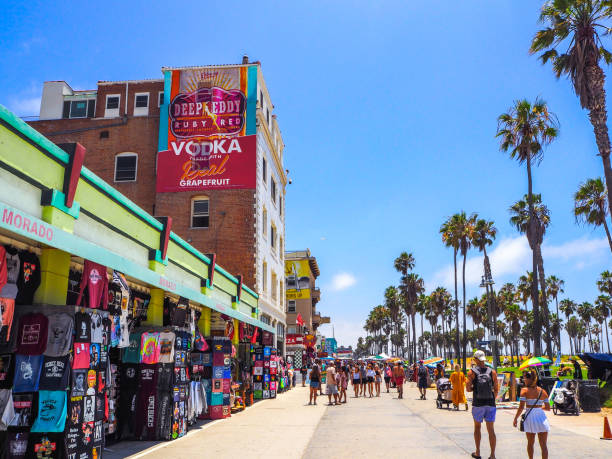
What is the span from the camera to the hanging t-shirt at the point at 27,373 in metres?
7.40

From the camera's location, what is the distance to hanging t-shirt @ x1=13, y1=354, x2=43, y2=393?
7402 millimetres

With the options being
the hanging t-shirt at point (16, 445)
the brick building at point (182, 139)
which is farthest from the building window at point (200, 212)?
the hanging t-shirt at point (16, 445)

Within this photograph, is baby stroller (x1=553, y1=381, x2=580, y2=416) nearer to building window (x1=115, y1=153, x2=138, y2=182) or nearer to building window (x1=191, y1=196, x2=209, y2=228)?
building window (x1=191, y1=196, x2=209, y2=228)

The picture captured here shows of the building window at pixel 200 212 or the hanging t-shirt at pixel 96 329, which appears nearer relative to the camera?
the hanging t-shirt at pixel 96 329

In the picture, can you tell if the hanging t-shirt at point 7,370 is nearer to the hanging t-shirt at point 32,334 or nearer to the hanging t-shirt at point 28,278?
the hanging t-shirt at point 32,334

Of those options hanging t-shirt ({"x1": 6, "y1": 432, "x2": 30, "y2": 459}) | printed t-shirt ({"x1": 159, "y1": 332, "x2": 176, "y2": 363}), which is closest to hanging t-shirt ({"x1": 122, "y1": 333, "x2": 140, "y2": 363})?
printed t-shirt ({"x1": 159, "y1": 332, "x2": 176, "y2": 363})

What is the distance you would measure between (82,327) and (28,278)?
44.1 inches

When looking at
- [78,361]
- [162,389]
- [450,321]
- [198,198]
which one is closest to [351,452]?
[162,389]

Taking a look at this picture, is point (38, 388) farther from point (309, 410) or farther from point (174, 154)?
point (174, 154)

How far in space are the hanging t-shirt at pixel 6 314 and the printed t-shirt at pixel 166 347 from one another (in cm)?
462

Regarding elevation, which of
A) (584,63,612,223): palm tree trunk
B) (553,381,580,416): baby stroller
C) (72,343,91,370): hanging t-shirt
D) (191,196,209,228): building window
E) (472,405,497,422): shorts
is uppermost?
(584,63,612,223): palm tree trunk

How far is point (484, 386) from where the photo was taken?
9.03 m

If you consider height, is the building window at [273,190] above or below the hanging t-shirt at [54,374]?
above

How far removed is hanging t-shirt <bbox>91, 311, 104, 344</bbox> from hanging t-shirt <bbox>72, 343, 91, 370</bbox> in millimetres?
239
